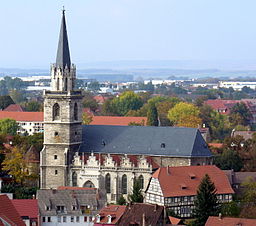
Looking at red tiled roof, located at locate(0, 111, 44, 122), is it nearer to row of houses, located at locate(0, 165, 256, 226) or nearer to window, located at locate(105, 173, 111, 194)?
window, located at locate(105, 173, 111, 194)

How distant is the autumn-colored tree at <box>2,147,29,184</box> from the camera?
100188 millimetres

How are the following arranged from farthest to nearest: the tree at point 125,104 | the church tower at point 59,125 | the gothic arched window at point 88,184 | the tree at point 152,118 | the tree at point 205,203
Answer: the tree at point 125,104, the tree at point 152,118, the church tower at point 59,125, the gothic arched window at point 88,184, the tree at point 205,203

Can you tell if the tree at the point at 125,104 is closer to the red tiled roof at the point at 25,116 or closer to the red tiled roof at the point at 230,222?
the red tiled roof at the point at 25,116

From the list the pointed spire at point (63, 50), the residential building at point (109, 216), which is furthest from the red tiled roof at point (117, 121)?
the residential building at point (109, 216)

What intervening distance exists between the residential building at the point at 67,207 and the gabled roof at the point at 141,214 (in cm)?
701

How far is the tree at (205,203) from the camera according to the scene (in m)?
80.2

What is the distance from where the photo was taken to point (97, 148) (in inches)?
3841

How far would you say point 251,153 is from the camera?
108m

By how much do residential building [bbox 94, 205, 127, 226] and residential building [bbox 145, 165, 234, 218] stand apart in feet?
30.5

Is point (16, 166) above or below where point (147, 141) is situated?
below

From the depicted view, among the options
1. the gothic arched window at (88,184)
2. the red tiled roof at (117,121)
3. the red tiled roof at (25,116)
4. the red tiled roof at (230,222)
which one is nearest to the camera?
the red tiled roof at (230,222)

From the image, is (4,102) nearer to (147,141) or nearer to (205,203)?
(147,141)

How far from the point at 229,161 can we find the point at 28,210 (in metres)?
32.2

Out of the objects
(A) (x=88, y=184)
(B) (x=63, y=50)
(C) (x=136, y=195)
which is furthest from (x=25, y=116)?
(C) (x=136, y=195)
